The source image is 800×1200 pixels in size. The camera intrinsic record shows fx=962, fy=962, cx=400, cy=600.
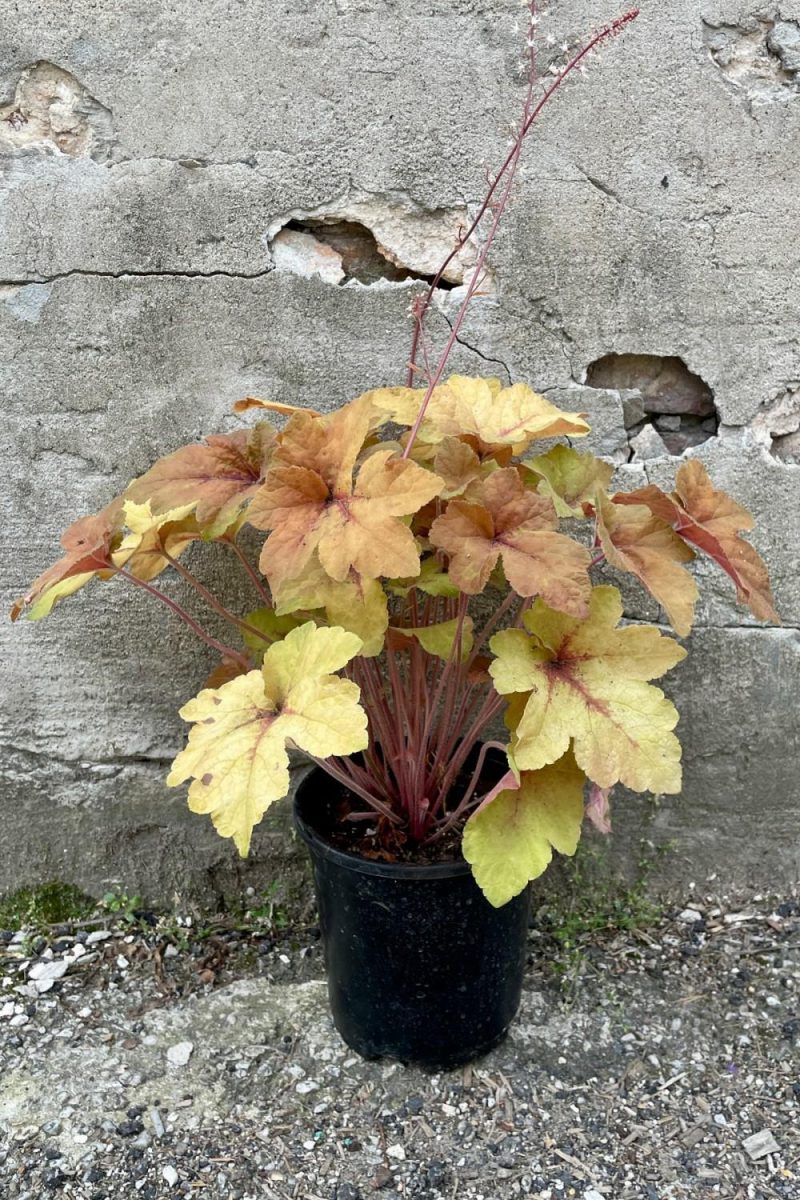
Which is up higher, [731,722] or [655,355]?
[655,355]

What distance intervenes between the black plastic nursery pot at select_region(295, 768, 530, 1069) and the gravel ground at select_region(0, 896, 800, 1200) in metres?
0.08

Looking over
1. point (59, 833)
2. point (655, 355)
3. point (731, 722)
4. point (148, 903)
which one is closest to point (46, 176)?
point (655, 355)

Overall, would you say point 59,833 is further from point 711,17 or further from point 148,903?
point 711,17

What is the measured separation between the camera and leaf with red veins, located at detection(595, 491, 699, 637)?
1423 millimetres

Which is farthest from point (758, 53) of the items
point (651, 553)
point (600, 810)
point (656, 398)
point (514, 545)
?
point (600, 810)

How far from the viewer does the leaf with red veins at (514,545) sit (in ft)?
4.23

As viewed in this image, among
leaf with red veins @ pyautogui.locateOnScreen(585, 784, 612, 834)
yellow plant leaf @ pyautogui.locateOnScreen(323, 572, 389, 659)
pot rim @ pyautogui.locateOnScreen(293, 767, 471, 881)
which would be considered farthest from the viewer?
pot rim @ pyautogui.locateOnScreen(293, 767, 471, 881)

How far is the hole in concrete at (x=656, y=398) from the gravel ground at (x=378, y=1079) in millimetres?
1051

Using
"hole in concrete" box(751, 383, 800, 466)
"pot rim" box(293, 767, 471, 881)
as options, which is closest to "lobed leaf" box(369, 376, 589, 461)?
"hole in concrete" box(751, 383, 800, 466)

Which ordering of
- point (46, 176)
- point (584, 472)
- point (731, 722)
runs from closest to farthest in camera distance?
point (584, 472)
point (46, 176)
point (731, 722)

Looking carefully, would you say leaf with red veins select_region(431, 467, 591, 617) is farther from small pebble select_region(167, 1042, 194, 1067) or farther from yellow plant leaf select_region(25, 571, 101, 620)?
small pebble select_region(167, 1042, 194, 1067)

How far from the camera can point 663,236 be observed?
184 centimetres

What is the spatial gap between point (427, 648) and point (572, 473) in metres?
0.44

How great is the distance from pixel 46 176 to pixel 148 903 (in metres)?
1.53
